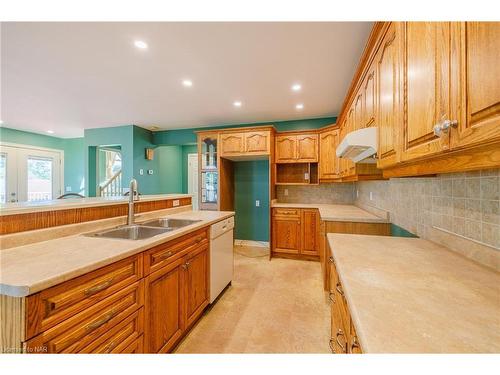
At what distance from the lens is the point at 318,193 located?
407cm

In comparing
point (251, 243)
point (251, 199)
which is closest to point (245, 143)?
point (251, 199)

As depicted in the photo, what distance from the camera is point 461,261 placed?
1066 millimetres

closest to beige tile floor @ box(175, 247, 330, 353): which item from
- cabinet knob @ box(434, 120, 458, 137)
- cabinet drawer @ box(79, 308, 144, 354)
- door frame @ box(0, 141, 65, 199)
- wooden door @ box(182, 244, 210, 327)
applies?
wooden door @ box(182, 244, 210, 327)

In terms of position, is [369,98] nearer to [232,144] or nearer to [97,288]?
[97,288]

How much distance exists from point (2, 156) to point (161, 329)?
244 inches

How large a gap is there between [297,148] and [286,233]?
5.09ft

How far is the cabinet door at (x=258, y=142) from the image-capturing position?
3.71m

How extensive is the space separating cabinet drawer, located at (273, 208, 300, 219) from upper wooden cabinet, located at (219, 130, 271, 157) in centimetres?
103

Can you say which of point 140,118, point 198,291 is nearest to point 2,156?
point 140,118

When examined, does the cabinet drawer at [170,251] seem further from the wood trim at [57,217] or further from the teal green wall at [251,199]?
the teal green wall at [251,199]

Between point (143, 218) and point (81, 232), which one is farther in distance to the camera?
point (143, 218)
